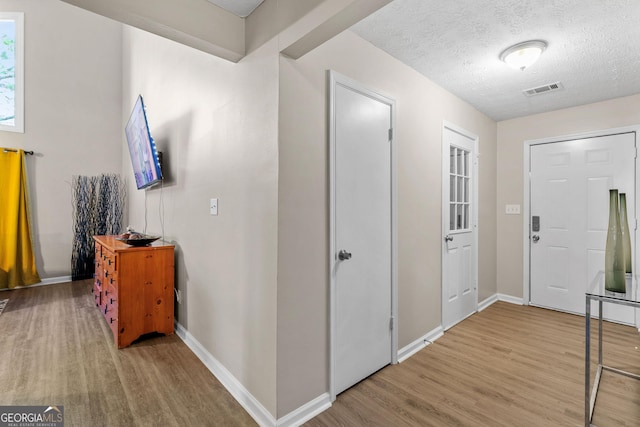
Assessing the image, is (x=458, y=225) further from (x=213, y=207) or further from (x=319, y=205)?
(x=213, y=207)

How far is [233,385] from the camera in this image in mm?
1947

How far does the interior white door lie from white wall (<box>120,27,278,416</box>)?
3.51 meters

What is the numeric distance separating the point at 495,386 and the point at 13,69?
6.96 metres

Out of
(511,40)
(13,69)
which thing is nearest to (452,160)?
(511,40)

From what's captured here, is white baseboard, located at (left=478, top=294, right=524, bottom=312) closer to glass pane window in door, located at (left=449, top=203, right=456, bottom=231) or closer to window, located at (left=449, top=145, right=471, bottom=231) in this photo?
window, located at (left=449, top=145, right=471, bottom=231)

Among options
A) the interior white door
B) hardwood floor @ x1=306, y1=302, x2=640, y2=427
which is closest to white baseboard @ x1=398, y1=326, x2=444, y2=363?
hardwood floor @ x1=306, y1=302, x2=640, y2=427

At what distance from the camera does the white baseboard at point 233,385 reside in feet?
5.49

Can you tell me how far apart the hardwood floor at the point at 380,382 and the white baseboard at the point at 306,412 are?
0.04 metres

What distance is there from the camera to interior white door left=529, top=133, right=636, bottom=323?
3182 mm

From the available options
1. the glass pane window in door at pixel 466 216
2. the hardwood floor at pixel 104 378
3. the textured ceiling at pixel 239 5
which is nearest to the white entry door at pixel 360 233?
the textured ceiling at pixel 239 5

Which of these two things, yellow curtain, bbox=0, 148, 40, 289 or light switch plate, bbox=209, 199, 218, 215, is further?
yellow curtain, bbox=0, 148, 40, 289

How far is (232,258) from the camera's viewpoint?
2006 millimetres

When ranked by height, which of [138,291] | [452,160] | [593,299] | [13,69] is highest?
[13,69]

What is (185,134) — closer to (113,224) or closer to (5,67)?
(113,224)
